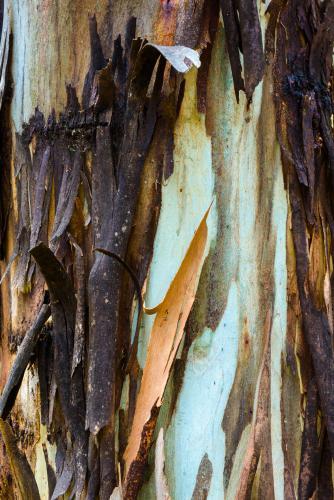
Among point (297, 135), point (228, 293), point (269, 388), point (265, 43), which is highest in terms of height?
point (265, 43)

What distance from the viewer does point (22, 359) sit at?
38.6 inches

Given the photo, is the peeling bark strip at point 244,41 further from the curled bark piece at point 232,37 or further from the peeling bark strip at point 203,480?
the peeling bark strip at point 203,480

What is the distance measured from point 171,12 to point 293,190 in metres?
0.31

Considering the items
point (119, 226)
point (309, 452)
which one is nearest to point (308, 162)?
point (119, 226)

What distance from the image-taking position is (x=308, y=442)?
941 millimetres

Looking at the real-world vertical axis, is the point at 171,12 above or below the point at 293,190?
above

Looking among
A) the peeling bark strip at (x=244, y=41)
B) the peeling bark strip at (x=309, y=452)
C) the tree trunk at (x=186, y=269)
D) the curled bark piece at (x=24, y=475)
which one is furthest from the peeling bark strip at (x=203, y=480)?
the peeling bark strip at (x=244, y=41)

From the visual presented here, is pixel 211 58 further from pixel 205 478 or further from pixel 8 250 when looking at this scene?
pixel 205 478

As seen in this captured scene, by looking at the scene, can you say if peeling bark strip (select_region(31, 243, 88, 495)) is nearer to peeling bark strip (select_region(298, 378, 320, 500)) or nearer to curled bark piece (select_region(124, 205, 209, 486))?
curled bark piece (select_region(124, 205, 209, 486))

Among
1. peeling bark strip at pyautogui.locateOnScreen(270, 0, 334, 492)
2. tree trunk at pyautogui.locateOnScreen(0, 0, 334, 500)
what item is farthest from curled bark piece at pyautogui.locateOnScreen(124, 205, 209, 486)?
peeling bark strip at pyautogui.locateOnScreen(270, 0, 334, 492)

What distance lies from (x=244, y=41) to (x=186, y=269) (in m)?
0.34

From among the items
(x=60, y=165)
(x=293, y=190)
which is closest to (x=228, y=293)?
(x=293, y=190)

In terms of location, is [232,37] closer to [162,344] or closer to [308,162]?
[308,162]

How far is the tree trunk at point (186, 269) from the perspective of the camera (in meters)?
0.90
